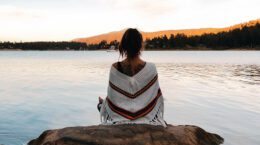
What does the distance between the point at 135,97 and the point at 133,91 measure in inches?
4.5

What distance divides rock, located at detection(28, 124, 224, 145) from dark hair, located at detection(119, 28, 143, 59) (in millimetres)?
1267

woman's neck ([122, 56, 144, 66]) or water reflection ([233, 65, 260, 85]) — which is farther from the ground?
woman's neck ([122, 56, 144, 66])

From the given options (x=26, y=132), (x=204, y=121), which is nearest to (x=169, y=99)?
(x=204, y=121)

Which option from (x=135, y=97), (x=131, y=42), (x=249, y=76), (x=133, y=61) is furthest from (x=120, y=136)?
(x=249, y=76)

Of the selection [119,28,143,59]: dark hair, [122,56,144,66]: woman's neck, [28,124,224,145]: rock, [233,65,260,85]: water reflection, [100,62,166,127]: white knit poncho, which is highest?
[119,28,143,59]: dark hair

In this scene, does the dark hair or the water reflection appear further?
the water reflection

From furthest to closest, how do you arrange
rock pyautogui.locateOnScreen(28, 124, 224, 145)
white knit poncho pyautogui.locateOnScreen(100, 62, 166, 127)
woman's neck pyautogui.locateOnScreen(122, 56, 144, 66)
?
white knit poncho pyautogui.locateOnScreen(100, 62, 166, 127) < woman's neck pyautogui.locateOnScreen(122, 56, 144, 66) < rock pyautogui.locateOnScreen(28, 124, 224, 145)

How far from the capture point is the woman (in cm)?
668

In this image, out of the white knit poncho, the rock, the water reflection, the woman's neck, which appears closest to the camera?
the rock

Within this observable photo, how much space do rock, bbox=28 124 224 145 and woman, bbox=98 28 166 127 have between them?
472mm

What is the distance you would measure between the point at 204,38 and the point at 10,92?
182 meters

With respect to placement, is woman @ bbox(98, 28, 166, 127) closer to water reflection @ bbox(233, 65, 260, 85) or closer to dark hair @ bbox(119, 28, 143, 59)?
dark hair @ bbox(119, 28, 143, 59)

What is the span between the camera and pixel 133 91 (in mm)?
6762

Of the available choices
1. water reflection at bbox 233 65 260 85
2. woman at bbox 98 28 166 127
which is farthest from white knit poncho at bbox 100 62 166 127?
water reflection at bbox 233 65 260 85
